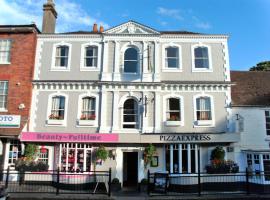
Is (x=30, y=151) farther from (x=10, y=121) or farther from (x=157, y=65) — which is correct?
(x=157, y=65)

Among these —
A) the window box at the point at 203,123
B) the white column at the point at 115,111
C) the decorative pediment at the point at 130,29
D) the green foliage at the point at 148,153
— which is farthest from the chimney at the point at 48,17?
the window box at the point at 203,123

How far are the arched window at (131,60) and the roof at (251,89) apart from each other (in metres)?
7.14

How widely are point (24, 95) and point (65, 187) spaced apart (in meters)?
6.67

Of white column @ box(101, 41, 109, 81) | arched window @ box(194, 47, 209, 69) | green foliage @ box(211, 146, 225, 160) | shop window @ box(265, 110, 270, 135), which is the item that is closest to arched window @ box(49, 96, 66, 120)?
white column @ box(101, 41, 109, 81)

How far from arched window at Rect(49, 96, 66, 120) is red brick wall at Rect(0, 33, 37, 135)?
1.54 m

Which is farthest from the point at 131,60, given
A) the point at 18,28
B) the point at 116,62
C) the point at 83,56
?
the point at 18,28

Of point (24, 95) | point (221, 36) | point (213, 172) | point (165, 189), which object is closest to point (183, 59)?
point (221, 36)

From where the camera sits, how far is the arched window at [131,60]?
20.7 meters

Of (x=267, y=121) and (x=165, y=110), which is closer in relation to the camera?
(x=165, y=110)

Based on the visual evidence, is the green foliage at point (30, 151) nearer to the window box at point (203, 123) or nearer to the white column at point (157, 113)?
the white column at point (157, 113)

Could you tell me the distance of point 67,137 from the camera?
18.7 m

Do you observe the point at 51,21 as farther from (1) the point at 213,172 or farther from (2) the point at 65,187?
(1) the point at 213,172

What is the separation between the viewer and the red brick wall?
1989 cm

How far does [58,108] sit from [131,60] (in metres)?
5.91
